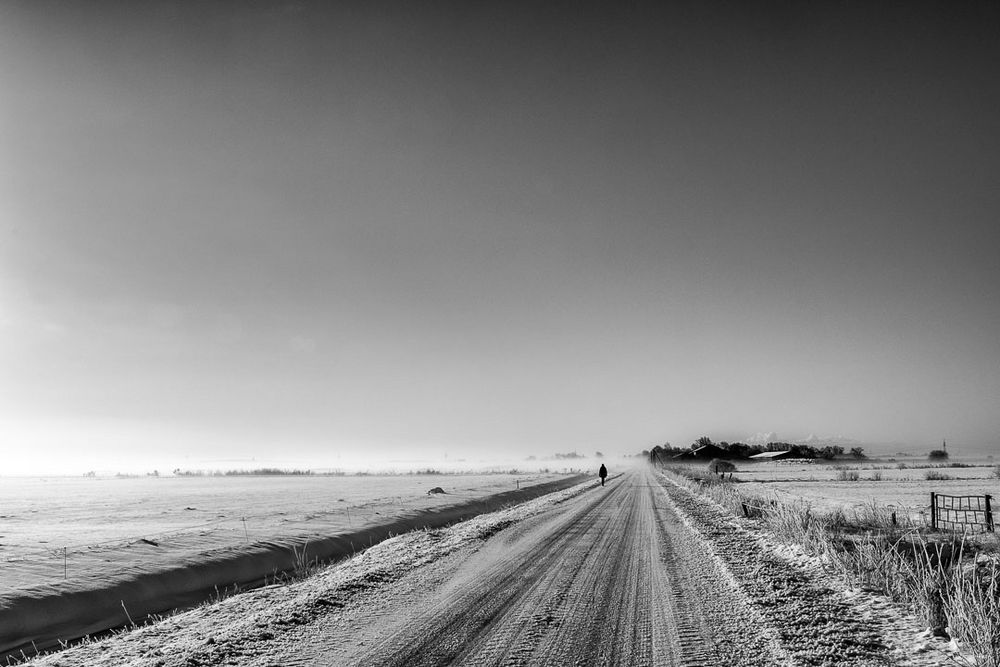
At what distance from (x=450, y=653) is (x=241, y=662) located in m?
2.52

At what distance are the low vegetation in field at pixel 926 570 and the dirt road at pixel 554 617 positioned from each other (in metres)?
2.00

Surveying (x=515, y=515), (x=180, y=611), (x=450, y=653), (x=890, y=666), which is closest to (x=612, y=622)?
(x=450, y=653)

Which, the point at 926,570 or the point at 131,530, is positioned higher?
the point at 926,570

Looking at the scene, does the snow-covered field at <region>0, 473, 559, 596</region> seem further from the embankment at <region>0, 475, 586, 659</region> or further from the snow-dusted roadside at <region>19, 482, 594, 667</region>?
the snow-dusted roadside at <region>19, 482, 594, 667</region>

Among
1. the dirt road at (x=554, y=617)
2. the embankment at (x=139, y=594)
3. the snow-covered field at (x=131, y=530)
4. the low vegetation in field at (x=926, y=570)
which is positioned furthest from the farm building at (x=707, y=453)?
the dirt road at (x=554, y=617)

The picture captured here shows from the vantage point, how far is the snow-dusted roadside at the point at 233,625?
7.31 meters

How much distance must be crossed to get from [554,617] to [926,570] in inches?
288

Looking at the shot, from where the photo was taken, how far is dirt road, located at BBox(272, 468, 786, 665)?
6.52 meters

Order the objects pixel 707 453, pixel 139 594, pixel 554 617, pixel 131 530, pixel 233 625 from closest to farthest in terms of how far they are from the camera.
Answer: pixel 554 617 < pixel 233 625 < pixel 139 594 < pixel 131 530 < pixel 707 453

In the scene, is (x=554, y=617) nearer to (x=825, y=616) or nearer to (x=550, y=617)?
(x=550, y=617)

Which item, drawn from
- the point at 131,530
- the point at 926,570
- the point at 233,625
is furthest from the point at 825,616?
the point at 131,530

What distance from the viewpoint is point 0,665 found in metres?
8.48

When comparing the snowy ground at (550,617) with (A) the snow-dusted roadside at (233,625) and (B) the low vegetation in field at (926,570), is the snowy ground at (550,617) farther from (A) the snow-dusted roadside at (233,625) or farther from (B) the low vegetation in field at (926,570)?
(B) the low vegetation in field at (926,570)

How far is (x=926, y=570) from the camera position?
10258 millimetres
